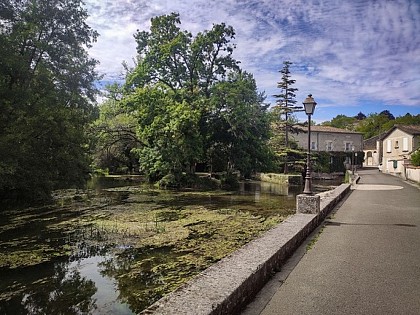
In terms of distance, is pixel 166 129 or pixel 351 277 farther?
pixel 166 129

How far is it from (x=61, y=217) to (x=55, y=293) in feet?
26.5

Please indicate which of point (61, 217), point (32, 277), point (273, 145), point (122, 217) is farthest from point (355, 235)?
point (273, 145)

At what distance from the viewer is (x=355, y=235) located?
310 inches

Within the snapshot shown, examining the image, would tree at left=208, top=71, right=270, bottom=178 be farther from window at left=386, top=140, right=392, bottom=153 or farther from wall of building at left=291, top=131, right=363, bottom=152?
wall of building at left=291, top=131, right=363, bottom=152

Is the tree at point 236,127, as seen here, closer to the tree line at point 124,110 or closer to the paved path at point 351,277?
the tree line at point 124,110

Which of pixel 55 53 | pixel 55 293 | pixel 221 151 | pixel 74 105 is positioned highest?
pixel 55 53

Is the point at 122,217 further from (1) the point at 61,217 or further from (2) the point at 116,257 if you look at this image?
(2) the point at 116,257

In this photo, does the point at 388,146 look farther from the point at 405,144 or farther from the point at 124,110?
the point at 124,110

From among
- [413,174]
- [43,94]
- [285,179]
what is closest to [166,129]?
[43,94]

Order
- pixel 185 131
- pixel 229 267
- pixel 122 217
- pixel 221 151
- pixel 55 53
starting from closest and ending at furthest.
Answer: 1. pixel 229 267
2. pixel 122 217
3. pixel 55 53
4. pixel 185 131
5. pixel 221 151

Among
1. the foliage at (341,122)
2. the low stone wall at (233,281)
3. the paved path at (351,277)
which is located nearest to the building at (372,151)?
the foliage at (341,122)

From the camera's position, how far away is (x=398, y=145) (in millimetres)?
47219

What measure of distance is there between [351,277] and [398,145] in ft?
160

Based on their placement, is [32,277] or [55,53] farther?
[55,53]
